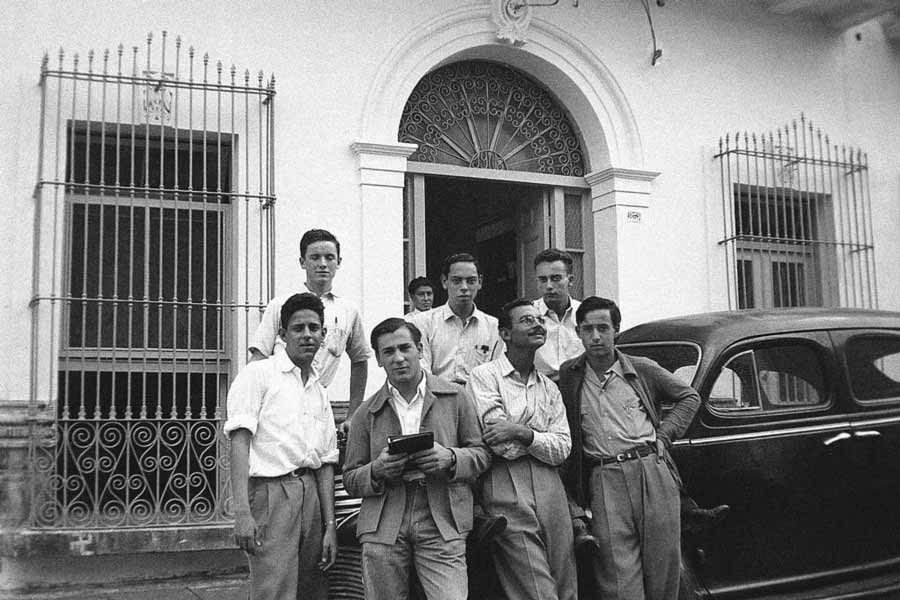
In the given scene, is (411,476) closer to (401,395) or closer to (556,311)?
(401,395)

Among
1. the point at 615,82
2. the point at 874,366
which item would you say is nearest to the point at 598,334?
Answer: the point at 874,366

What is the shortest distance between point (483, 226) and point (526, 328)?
19.7 ft

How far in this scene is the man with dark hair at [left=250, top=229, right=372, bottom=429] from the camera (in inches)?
207

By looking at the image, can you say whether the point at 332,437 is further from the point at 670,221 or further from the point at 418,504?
Answer: the point at 670,221

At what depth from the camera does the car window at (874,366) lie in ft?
18.6

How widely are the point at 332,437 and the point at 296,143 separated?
3771 mm

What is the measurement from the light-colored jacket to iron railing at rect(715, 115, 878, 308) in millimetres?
5442

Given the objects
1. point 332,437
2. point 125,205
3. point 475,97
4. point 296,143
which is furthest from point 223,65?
point 332,437

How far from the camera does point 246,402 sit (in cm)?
434

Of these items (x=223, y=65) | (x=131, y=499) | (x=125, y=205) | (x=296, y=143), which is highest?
(x=223, y=65)

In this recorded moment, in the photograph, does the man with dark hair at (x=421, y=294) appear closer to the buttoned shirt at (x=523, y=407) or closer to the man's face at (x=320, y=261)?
the man's face at (x=320, y=261)

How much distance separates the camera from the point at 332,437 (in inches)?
180

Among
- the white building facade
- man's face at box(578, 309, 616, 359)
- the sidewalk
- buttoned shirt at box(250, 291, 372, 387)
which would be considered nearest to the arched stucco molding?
the white building facade

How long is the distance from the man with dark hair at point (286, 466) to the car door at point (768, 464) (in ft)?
6.00
